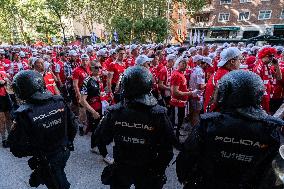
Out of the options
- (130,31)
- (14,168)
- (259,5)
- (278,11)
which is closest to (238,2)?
(259,5)

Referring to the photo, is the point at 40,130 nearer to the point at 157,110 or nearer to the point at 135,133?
the point at 135,133

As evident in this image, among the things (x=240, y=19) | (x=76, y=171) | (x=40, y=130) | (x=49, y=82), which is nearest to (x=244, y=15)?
(x=240, y=19)

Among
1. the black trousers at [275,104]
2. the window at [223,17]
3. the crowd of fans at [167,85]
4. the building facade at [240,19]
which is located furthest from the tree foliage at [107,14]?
the black trousers at [275,104]

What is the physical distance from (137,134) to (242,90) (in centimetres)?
110

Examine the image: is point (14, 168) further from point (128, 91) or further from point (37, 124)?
point (128, 91)

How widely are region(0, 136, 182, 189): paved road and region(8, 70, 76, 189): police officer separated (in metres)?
1.39

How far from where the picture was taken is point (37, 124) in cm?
295

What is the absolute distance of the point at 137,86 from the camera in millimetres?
2709

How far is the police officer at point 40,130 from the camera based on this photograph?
2947mm

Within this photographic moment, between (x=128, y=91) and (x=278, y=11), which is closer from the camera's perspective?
(x=128, y=91)

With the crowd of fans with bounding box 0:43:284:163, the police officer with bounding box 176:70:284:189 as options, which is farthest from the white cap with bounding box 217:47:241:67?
the police officer with bounding box 176:70:284:189

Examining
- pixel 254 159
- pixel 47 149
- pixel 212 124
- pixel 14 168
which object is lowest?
pixel 14 168

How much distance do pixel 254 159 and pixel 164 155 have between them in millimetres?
942

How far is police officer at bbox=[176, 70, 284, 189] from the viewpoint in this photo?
2.13 m
